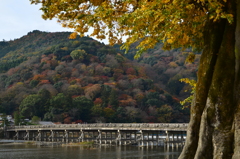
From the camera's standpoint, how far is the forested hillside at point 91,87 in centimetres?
6912

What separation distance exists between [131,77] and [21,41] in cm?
8965

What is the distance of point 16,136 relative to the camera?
6800 cm

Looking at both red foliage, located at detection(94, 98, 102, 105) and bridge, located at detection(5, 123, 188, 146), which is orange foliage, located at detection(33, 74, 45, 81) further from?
red foliage, located at detection(94, 98, 102, 105)

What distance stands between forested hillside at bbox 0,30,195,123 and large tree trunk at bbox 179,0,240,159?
192ft

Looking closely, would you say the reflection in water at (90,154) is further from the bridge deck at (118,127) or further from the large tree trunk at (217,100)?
the large tree trunk at (217,100)

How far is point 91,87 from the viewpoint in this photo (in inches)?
3041

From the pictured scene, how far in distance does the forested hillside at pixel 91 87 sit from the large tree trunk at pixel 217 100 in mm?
58549

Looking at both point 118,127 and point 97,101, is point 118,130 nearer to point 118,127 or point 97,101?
point 118,127

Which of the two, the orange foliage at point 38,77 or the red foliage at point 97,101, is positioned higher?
the orange foliage at point 38,77

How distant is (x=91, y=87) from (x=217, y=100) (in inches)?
2704

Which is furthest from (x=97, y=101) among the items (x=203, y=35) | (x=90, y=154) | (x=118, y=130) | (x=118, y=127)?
(x=203, y=35)

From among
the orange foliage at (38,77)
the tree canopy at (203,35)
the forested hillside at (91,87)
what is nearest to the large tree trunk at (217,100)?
the tree canopy at (203,35)

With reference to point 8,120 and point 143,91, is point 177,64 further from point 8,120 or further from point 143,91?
point 8,120

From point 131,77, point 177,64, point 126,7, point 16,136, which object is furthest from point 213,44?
point 177,64
